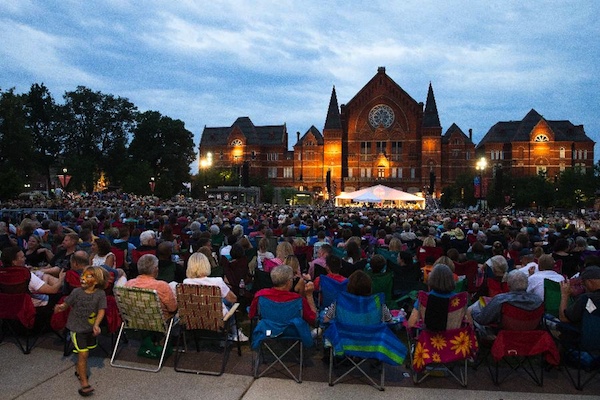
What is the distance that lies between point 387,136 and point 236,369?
74227 millimetres

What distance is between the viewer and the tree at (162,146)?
69.6m

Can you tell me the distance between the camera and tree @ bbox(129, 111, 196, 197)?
6956cm

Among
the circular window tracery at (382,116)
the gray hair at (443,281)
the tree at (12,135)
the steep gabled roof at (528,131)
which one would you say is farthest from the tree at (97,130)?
the gray hair at (443,281)

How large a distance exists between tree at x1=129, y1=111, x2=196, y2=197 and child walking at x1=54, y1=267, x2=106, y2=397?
6507 cm

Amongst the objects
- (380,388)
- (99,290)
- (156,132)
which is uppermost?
(156,132)

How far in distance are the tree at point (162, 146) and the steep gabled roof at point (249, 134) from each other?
1607 cm

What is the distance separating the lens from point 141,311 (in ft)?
19.9

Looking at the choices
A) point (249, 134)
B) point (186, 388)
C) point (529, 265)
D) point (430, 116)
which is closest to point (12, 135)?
point (186, 388)

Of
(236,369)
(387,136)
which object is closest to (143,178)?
(387,136)

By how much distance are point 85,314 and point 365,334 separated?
3145 millimetres

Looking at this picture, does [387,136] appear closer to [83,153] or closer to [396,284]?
[83,153]

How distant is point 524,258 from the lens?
8.69 m

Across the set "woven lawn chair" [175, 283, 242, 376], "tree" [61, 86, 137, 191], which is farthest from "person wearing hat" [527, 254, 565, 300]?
"tree" [61, 86, 137, 191]

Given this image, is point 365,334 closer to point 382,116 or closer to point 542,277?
point 542,277
